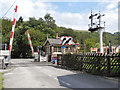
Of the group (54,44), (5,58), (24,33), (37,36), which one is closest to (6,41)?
(24,33)

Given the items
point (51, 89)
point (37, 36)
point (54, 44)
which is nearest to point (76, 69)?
point (51, 89)

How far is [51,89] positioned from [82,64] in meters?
6.71

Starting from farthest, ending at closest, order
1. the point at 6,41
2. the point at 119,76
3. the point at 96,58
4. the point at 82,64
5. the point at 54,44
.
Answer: the point at 6,41 < the point at 54,44 < the point at 82,64 < the point at 96,58 < the point at 119,76

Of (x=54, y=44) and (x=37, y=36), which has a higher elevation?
(x=37, y=36)

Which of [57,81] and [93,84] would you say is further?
[57,81]

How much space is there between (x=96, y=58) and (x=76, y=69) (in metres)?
3.89

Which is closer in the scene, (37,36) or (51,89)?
(51,89)

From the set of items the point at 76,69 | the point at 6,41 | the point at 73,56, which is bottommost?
the point at 76,69

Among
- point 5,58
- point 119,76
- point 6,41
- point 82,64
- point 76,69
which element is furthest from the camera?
point 6,41

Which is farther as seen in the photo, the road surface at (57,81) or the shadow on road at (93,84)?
the road surface at (57,81)

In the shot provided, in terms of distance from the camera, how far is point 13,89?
22.0 ft

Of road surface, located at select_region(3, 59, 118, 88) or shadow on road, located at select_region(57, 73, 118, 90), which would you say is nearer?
shadow on road, located at select_region(57, 73, 118, 90)

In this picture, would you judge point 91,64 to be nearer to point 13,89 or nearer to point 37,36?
point 13,89

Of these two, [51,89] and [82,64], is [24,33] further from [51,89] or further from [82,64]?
[51,89]
